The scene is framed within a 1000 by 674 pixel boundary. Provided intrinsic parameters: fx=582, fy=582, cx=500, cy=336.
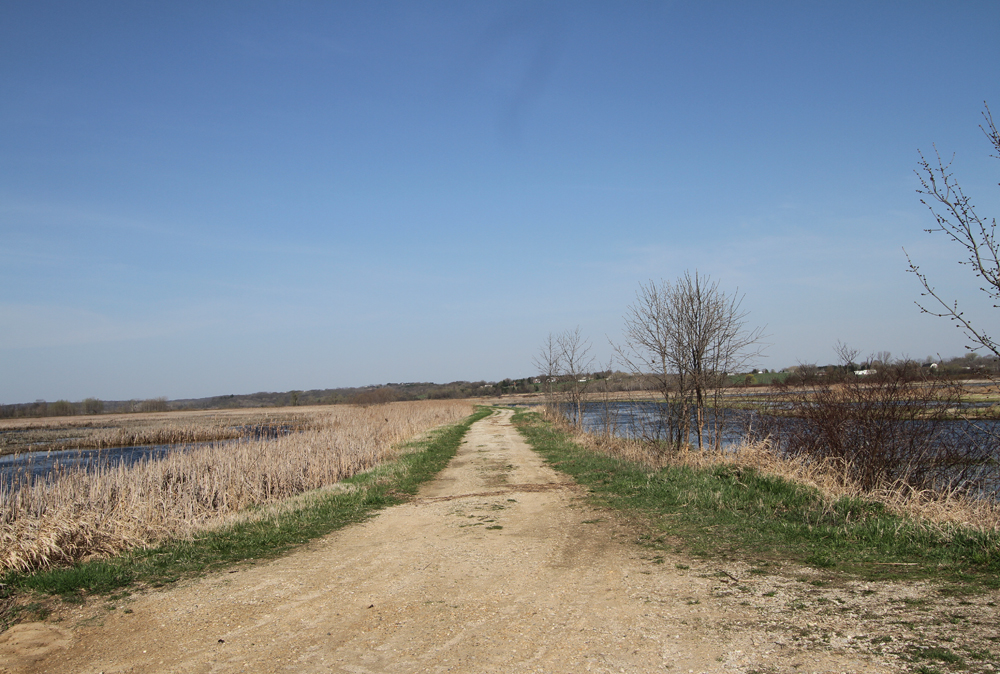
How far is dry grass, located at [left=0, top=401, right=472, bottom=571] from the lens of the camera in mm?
7672

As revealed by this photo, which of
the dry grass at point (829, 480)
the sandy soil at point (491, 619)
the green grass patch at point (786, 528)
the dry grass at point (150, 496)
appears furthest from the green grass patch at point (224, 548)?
the dry grass at point (829, 480)

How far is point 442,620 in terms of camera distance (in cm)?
514

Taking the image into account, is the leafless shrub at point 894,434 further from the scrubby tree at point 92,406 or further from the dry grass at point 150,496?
the scrubby tree at point 92,406

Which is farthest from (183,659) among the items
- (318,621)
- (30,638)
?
(30,638)

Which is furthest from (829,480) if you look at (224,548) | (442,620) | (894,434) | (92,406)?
(92,406)

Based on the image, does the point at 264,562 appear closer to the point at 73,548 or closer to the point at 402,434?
the point at 73,548

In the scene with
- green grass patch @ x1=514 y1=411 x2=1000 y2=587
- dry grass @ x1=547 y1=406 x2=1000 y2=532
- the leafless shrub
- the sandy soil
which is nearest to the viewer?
the sandy soil

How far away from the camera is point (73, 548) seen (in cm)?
772

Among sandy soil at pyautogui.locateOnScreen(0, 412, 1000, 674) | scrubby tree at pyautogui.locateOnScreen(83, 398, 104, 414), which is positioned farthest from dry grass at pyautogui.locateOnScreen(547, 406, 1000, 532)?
scrubby tree at pyautogui.locateOnScreen(83, 398, 104, 414)

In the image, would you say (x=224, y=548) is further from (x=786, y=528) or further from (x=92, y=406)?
(x=92, y=406)

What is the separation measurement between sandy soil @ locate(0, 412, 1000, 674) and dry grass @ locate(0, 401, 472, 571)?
2.34 meters

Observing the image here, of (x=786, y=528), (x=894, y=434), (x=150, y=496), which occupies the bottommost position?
(x=786, y=528)

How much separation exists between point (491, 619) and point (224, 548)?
4.79 m

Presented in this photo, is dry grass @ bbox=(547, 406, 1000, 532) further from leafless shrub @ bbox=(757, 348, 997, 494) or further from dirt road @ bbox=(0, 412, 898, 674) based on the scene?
dirt road @ bbox=(0, 412, 898, 674)
